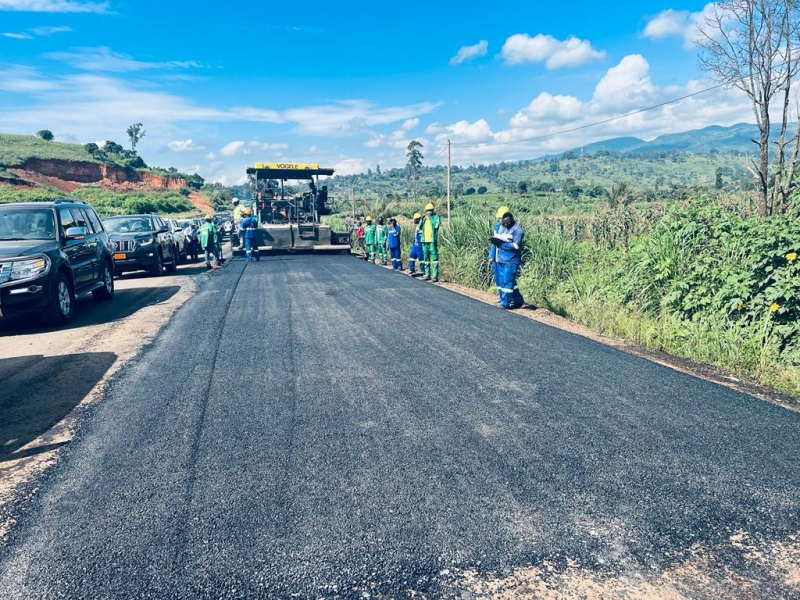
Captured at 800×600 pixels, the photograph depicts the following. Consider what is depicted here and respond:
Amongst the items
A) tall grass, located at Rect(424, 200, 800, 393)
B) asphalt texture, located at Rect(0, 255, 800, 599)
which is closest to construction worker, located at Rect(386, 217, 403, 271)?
tall grass, located at Rect(424, 200, 800, 393)

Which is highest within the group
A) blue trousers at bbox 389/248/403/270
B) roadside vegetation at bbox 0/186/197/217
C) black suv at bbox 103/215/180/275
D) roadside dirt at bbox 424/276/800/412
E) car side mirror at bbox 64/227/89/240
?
roadside vegetation at bbox 0/186/197/217

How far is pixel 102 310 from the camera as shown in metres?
10.6

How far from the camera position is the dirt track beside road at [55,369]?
410cm

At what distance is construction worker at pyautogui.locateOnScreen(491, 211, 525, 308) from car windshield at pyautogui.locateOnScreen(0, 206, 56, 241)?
7.31 metres

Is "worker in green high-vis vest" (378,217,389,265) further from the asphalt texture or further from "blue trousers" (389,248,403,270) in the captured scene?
the asphalt texture

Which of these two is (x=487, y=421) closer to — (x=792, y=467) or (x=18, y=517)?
(x=792, y=467)

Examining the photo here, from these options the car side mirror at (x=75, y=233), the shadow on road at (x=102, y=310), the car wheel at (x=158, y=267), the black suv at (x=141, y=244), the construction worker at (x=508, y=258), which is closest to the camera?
the shadow on road at (x=102, y=310)

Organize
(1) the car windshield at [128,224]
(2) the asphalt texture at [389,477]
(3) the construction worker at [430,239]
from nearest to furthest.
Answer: (2) the asphalt texture at [389,477], (3) the construction worker at [430,239], (1) the car windshield at [128,224]

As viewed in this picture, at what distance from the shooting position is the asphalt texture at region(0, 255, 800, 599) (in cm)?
Answer: 279

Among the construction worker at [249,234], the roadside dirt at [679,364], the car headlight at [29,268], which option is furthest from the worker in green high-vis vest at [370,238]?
the car headlight at [29,268]

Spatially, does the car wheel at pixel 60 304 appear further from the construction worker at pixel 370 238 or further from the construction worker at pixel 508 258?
the construction worker at pixel 370 238

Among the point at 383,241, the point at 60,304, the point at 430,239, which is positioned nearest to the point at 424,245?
the point at 430,239

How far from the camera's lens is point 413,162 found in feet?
279

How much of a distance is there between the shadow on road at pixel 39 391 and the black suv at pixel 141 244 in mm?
8805
